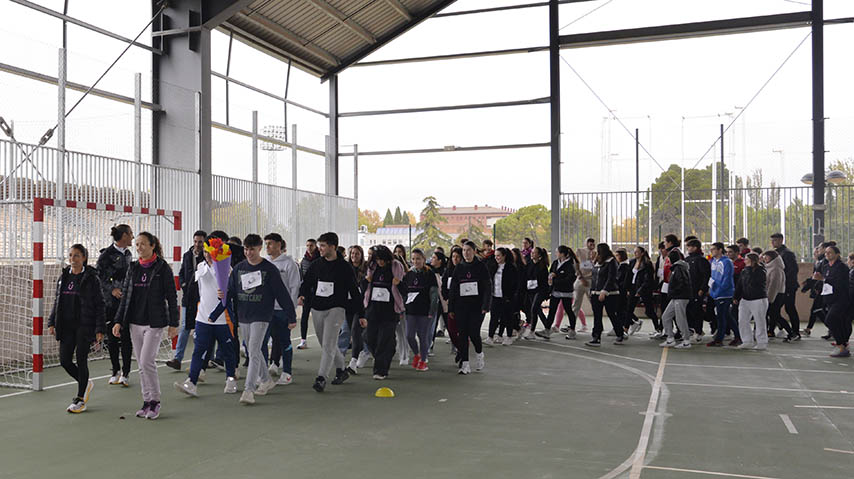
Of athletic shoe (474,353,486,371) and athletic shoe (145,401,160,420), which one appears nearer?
athletic shoe (145,401,160,420)

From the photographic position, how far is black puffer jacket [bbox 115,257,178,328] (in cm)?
633

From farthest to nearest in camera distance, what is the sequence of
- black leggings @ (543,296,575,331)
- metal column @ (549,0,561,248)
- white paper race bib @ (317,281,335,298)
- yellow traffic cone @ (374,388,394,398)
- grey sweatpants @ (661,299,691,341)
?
metal column @ (549,0,561,248), black leggings @ (543,296,575,331), grey sweatpants @ (661,299,691,341), white paper race bib @ (317,281,335,298), yellow traffic cone @ (374,388,394,398)

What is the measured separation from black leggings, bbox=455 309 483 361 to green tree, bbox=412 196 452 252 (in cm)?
1477

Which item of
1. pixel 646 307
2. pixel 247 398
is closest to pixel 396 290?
pixel 247 398

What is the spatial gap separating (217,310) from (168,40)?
30.2 ft

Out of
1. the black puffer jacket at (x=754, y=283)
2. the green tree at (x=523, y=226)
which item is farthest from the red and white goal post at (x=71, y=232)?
the green tree at (x=523, y=226)

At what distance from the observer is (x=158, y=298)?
6.38m

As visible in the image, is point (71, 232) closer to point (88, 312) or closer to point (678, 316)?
point (88, 312)

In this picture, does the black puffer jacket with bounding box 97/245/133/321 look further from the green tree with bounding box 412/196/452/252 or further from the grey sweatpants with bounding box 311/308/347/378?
the green tree with bounding box 412/196/452/252

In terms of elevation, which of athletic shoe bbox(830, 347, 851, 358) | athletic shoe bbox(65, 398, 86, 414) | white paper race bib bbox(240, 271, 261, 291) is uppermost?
white paper race bib bbox(240, 271, 261, 291)

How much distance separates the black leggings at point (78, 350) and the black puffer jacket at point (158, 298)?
0.51m

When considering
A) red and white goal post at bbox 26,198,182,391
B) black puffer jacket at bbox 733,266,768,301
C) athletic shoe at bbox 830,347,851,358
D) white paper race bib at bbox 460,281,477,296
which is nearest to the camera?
red and white goal post at bbox 26,198,182,391

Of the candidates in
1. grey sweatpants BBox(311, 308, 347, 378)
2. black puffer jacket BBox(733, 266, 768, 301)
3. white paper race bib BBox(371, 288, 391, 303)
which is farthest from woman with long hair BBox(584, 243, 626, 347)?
grey sweatpants BBox(311, 308, 347, 378)

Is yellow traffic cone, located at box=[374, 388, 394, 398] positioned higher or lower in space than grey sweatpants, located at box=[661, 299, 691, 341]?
lower
